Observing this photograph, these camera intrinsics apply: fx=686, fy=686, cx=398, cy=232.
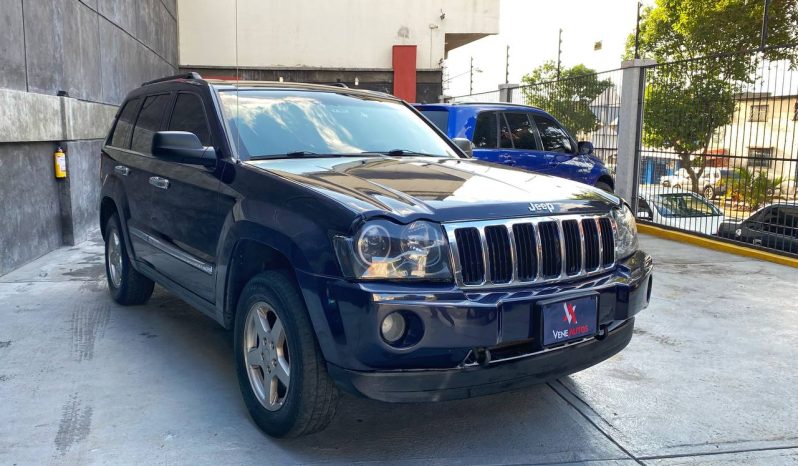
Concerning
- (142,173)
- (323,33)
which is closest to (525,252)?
(142,173)

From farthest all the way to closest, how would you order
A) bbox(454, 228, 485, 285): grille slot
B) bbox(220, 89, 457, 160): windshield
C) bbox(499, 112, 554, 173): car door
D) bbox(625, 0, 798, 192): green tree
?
1. bbox(499, 112, 554, 173): car door
2. bbox(625, 0, 798, 192): green tree
3. bbox(220, 89, 457, 160): windshield
4. bbox(454, 228, 485, 285): grille slot

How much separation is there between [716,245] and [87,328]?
25.2 ft

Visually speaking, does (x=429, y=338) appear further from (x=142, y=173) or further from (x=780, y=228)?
(x=780, y=228)

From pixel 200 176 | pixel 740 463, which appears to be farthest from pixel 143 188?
pixel 740 463

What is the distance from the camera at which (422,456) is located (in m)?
3.16

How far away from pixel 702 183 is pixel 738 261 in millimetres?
1501

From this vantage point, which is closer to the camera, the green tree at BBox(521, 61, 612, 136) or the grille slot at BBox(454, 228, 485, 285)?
the grille slot at BBox(454, 228, 485, 285)

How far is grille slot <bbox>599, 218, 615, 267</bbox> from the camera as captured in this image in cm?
338

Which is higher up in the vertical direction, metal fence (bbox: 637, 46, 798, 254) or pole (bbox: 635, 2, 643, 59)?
pole (bbox: 635, 2, 643, 59)

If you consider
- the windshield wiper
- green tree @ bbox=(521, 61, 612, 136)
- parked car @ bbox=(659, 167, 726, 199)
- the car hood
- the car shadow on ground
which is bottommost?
the car shadow on ground

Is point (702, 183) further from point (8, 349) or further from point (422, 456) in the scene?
point (8, 349)

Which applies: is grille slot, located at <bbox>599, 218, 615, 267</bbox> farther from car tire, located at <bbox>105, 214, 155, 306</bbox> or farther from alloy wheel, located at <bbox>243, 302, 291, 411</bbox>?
car tire, located at <bbox>105, 214, 155, 306</bbox>

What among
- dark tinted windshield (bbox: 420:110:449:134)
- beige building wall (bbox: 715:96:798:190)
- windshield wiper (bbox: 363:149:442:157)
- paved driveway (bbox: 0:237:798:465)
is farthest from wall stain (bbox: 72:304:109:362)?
beige building wall (bbox: 715:96:798:190)

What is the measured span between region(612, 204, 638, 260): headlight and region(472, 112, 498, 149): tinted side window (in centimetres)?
547
